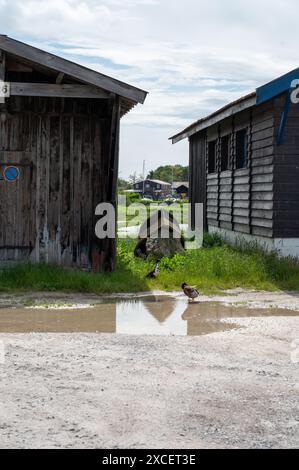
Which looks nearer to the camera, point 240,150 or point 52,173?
point 52,173

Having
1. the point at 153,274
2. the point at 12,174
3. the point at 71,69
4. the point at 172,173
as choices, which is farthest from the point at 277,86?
the point at 172,173

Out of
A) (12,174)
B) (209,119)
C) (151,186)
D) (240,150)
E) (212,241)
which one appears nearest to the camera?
(12,174)

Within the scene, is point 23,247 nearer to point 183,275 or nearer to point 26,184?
point 26,184

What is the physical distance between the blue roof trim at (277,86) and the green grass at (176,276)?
Answer: 3.05 m

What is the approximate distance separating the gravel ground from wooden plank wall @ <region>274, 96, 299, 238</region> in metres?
6.00

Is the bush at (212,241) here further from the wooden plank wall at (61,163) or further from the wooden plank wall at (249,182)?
the wooden plank wall at (61,163)

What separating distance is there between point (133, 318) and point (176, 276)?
3.48 m

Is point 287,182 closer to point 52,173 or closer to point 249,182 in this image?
point 249,182

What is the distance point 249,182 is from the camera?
52.6 ft

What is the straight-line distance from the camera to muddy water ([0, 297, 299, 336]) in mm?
8836

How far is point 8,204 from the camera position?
13328 mm

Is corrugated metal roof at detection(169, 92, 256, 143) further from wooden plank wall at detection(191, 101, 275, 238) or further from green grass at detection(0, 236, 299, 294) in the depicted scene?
green grass at detection(0, 236, 299, 294)

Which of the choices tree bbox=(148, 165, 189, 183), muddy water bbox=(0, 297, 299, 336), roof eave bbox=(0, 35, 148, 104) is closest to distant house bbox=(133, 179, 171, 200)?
tree bbox=(148, 165, 189, 183)
